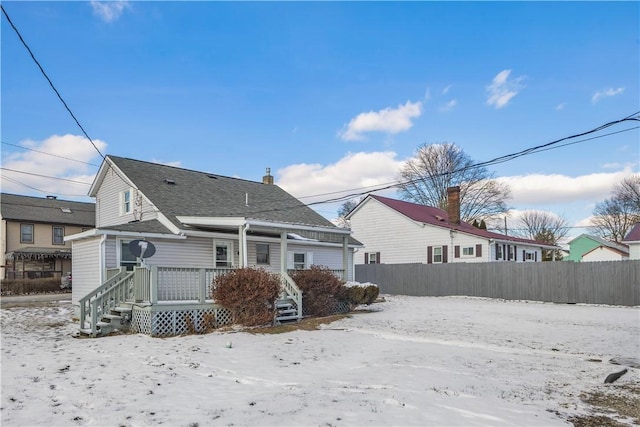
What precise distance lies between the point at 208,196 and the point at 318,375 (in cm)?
1479


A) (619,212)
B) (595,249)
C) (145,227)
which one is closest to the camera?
(145,227)

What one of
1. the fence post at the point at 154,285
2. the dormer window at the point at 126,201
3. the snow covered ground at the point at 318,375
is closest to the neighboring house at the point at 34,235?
the dormer window at the point at 126,201

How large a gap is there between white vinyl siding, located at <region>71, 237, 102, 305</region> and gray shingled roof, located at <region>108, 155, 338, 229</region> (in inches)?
105

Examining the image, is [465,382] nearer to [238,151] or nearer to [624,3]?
[624,3]

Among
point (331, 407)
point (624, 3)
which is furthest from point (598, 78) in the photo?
point (331, 407)

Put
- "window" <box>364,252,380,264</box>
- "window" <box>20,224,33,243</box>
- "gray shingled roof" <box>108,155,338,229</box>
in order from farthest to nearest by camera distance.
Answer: "window" <box>20,224,33,243</box> → "window" <box>364,252,380,264</box> → "gray shingled roof" <box>108,155,338,229</box>

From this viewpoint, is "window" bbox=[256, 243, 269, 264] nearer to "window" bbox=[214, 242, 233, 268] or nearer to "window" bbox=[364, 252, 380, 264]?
"window" bbox=[214, 242, 233, 268]


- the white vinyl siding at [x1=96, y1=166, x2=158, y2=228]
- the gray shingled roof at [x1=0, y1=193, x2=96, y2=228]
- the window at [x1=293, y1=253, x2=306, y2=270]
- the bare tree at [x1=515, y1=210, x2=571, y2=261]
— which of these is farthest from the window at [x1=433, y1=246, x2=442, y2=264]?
the bare tree at [x1=515, y1=210, x2=571, y2=261]

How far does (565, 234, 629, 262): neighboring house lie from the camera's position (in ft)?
163

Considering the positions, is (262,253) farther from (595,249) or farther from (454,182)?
(595,249)

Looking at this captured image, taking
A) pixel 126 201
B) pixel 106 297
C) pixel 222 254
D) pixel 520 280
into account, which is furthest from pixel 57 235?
pixel 520 280

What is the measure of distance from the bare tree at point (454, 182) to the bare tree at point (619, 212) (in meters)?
17.7

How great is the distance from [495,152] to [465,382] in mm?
10264

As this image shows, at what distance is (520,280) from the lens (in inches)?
888
